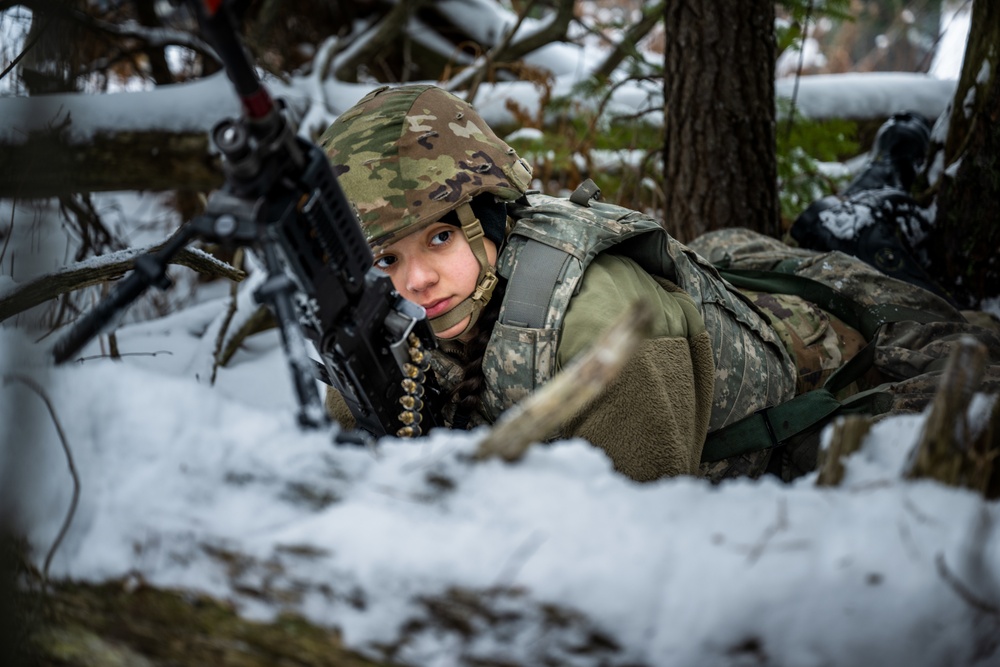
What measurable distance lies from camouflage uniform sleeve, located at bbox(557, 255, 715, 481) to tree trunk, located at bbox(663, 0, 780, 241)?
4.88 feet

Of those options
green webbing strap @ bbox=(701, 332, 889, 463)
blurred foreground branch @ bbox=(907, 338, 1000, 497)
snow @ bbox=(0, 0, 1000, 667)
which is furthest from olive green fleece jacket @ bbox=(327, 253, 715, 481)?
blurred foreground branch @ bbox=(907, 338, 1000, 497)

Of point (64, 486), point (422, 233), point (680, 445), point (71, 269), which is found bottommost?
point (680, 445)

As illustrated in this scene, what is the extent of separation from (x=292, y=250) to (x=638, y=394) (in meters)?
0.84

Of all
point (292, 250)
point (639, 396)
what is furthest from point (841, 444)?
point (292, 250)

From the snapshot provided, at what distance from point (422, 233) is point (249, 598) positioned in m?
1.13

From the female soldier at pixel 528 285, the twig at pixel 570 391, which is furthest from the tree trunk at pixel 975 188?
the twig at pixel 570 391

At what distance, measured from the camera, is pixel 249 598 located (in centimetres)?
96

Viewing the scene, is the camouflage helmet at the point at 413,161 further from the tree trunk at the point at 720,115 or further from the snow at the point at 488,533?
the tree trunk at the point at 720,115

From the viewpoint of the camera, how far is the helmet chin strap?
1.94 meters

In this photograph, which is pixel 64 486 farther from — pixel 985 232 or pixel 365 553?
pixel 985 232

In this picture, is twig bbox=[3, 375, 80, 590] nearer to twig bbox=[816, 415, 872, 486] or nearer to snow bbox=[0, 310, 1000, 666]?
snow bbox=[0, 310, 1000, 666]

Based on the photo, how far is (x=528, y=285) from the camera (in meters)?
1.80

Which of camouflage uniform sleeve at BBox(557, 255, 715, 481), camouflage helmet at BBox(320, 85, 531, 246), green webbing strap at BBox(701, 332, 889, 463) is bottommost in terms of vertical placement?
green webbing strap at BBox(701, 332, 889, 463)

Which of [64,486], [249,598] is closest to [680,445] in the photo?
[249,598]
